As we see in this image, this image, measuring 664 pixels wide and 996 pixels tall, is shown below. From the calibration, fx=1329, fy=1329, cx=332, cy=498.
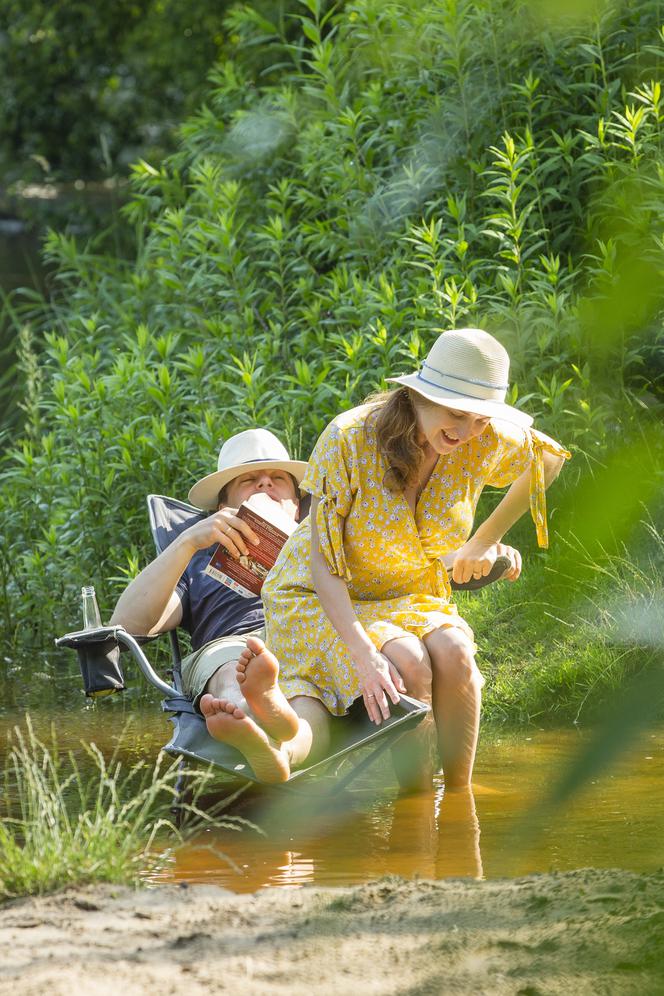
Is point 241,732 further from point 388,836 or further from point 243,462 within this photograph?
point 243,462

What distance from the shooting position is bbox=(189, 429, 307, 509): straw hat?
180 inches

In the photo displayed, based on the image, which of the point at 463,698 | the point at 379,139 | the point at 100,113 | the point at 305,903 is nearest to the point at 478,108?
the point at 379,139

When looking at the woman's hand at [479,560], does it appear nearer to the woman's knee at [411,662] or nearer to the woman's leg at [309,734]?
the woman's knee at [411,662]

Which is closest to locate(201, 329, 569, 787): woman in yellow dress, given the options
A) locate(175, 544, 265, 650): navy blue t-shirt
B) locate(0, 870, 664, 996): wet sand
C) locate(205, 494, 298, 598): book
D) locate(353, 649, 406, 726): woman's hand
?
locate(353, 649, 406, 726): woman's hand

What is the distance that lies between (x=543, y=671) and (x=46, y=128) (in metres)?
15.7

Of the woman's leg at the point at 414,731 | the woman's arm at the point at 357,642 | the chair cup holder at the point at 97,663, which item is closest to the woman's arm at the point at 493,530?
the woman's leg at the point at 414,731

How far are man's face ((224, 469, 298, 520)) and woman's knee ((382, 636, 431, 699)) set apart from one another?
91 cm

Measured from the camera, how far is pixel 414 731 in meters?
3.93

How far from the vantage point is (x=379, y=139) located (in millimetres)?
6348

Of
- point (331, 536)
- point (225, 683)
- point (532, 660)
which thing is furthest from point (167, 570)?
point (532, 660)

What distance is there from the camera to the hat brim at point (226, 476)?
4559 millimetres

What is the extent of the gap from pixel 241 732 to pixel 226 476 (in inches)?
54.7

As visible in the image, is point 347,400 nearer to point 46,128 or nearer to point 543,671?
point 543,671

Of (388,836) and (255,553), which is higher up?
(255,553)
